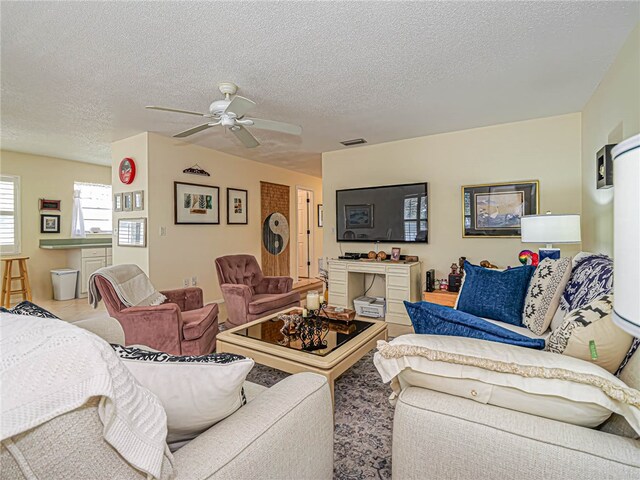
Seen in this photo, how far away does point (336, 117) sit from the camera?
11.8 feet

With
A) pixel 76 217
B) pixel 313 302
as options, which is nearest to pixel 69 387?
pixel 313 302

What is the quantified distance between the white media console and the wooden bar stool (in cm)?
466

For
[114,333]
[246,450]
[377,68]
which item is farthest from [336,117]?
[246,450]

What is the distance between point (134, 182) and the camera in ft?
14.1

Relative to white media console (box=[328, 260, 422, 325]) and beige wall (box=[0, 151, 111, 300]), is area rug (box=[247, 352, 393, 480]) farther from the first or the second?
beige wall (box=[0, 151, 111, 300])

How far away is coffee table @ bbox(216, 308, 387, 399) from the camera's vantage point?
191 centimetres

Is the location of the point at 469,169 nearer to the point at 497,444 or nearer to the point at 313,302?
the point at 313,302

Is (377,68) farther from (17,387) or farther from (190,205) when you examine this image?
(190,205)

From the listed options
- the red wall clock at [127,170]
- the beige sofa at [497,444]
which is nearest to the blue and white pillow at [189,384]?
the beige sofa at [497,444]

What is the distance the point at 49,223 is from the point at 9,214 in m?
0.54

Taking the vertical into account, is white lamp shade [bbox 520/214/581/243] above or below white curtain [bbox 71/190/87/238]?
below

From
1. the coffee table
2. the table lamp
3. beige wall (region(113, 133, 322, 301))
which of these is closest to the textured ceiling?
beige wall (region(113, 133, 322, 301))

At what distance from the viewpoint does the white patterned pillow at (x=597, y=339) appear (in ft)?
3.16

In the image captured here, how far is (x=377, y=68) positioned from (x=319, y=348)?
215cm
